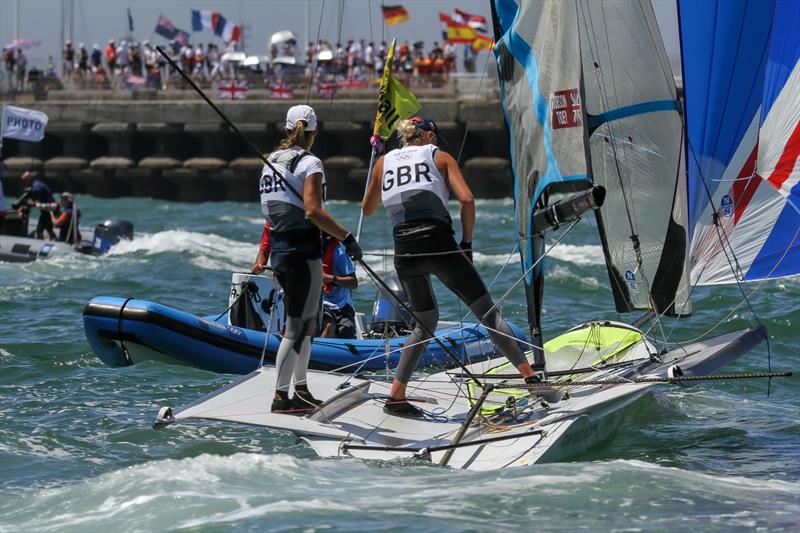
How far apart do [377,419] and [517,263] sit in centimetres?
1192

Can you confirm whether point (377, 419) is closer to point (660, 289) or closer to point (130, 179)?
point (660, 289)

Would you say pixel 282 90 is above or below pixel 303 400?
above

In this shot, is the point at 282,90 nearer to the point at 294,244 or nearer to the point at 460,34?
the point at 460,34

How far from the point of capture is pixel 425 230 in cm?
675

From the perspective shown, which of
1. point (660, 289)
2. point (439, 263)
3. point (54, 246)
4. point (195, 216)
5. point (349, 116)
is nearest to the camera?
point (439, 263)

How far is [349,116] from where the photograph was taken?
29.7m

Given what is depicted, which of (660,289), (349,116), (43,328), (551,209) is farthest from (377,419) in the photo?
(349,116)

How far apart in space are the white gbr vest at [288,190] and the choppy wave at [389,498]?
4.15ft

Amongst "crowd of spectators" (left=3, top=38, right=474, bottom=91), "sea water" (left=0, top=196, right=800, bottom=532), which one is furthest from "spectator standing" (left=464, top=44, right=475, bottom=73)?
"sea water" (left=0, top=196, right=800, bottom=532)

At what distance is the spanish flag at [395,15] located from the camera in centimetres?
3484

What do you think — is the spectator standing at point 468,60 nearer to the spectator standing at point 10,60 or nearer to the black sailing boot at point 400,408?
the spectator standing at point 10,60

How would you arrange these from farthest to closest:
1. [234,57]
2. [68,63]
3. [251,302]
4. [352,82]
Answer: [68,63]
[234,57]
[352,82]
[251,302]

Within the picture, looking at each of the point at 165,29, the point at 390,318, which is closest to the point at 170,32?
the point at 165,29

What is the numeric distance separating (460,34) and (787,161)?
26.6 meters
